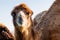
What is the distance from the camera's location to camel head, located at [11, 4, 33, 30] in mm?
5246

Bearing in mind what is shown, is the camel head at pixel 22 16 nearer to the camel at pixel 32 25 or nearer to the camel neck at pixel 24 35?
the camel at pixel 32 25

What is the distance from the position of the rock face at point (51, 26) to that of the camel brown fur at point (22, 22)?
32cm

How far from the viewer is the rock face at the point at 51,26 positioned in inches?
228

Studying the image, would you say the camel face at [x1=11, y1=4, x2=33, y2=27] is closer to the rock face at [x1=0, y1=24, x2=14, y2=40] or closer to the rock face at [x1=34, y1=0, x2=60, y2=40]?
the rock face at [x1=34, y1=0, x2=60, y2=40]

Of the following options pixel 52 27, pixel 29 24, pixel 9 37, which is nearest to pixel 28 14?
pixel 29 24

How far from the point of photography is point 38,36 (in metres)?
5.80

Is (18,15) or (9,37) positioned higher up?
(18,15)

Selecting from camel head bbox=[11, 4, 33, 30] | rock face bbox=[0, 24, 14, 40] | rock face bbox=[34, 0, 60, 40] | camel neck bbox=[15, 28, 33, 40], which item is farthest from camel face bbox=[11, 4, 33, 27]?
rock face bbox=[0, 24, 14, 40]

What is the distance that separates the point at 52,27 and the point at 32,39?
1.68ft

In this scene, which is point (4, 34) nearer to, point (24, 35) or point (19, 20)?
point (24, 35)

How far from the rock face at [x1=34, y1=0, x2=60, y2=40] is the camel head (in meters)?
0.41

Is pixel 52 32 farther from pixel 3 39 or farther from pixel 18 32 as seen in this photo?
pixel 3 39

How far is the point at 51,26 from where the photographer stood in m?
5.90

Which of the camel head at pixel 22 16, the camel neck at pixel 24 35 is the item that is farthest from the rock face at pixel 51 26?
the camel head at pixel 22 16
